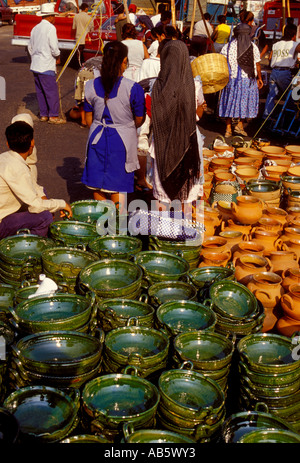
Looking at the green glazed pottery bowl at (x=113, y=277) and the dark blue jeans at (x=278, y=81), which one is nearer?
the green glazed pottery bowl at (x=113, y=277)

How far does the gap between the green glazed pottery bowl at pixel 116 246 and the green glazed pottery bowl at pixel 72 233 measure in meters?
0.07

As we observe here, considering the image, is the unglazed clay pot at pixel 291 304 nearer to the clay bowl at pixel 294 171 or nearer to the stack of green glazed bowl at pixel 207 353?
the stack of green glazed bowl at pixel 207 353

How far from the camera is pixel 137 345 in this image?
8.38 ft

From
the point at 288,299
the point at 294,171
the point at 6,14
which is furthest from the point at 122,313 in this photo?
the point at 6,14

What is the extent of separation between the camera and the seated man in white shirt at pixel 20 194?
11.8ft

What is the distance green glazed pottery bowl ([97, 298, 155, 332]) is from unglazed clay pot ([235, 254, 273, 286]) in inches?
40.1

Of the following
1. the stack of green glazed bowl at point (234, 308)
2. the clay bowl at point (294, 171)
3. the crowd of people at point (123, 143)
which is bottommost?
the stack of green glazed bowl at point (234, 308)

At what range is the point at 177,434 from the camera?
1962mm

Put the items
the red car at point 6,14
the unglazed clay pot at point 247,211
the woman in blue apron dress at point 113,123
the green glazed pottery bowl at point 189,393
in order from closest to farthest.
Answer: the green glazed pottery bowl at point 189,393
the woman in blue apron dress at point 113,123
the unglazed clay pot at point 247,211
the red car at point 6,14

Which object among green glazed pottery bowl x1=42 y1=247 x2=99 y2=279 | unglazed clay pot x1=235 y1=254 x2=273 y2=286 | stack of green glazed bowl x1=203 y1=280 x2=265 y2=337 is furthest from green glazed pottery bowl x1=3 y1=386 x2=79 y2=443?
unglazed clay pot x1=235 y1=254 x2=273 y2=286

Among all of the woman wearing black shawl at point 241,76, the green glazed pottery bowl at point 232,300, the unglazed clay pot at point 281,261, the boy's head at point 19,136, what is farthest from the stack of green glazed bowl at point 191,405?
the woman wearing black shawl at point 241,76

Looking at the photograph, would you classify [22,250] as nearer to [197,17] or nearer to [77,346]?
[77,346]

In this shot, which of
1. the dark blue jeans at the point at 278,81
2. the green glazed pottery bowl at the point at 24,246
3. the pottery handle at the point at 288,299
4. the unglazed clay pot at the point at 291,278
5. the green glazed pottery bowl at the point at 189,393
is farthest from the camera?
the dark blue jeans at the point at 278,81

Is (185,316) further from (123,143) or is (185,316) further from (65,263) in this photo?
(123,143)
